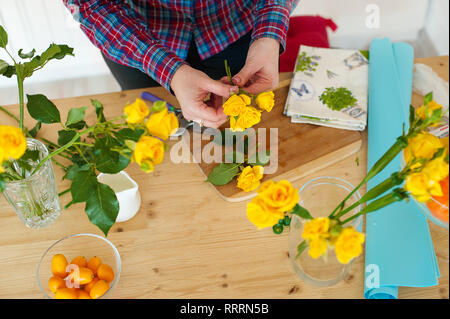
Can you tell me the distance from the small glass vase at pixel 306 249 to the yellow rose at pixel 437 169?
12.7 inches

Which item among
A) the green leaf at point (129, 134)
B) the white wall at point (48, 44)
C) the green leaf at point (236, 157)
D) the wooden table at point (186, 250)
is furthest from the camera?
the white wall at point (48, 44)

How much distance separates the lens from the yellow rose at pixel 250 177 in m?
0.92

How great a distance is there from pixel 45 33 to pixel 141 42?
1.07m

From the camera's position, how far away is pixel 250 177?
0.92m

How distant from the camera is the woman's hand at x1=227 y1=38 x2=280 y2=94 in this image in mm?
1027

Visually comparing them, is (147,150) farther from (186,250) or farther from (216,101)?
(216,101)

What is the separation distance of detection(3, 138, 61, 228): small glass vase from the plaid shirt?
1.28 ft

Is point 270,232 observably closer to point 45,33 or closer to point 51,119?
point 51,119

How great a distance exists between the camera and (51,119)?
2.53 feet

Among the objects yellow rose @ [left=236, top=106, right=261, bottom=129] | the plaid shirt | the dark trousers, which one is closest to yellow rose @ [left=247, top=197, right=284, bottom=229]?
yellow rose @ [left=236, top=106, right=261, bottom=129]

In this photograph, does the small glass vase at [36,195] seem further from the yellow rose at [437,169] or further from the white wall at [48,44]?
the white wall at [48,44]

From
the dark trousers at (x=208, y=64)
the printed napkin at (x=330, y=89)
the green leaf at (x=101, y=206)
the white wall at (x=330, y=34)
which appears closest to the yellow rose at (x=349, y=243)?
the green leaf at (x=101, y=206)

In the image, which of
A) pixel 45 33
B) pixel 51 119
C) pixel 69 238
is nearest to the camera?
pixel 51 119
